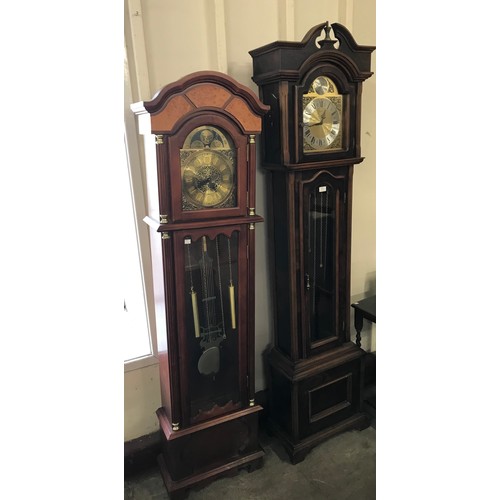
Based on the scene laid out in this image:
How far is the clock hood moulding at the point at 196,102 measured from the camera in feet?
4.40

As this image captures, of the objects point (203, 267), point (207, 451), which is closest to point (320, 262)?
point (203, 267)

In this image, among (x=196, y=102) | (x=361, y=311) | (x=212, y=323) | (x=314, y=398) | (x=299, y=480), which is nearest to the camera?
(x=196, y=102)

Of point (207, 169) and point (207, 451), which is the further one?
point (207, 451)

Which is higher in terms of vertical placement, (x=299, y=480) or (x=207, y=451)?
(x=207, y=451)

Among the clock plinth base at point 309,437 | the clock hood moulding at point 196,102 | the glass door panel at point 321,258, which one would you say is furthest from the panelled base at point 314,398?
the clock hood moulding at point 196,102

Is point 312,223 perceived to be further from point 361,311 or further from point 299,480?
point 299,480

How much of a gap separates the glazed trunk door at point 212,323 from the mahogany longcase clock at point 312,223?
25cm

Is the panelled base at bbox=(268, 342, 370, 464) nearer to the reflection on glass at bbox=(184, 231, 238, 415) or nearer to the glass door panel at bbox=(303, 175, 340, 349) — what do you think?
the glass door panel at bbox=(303, 175, 340, 349)

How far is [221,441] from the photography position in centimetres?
175

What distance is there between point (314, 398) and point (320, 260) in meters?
0.62

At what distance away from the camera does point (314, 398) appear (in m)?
1.94

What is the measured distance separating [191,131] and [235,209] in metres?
0.31
